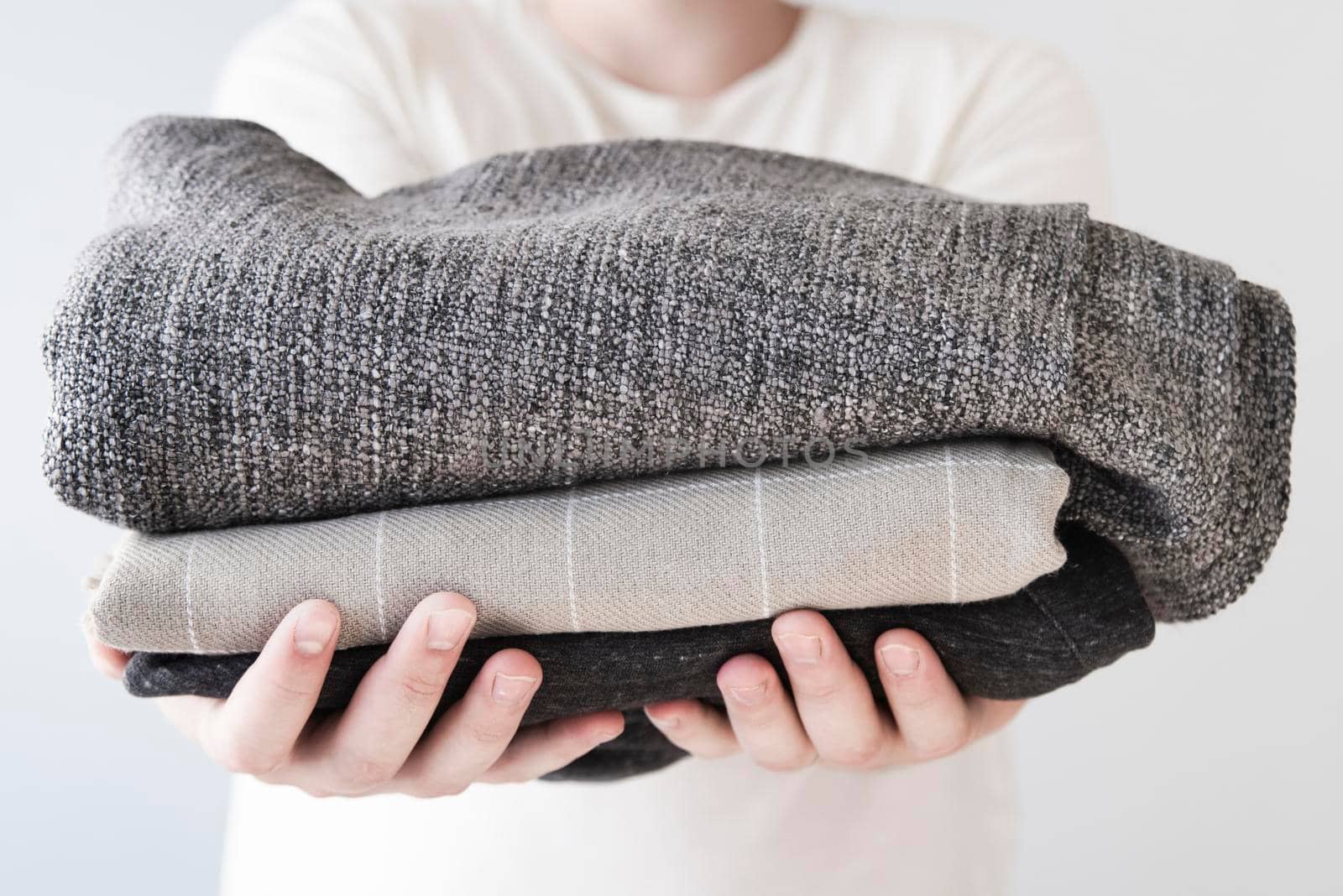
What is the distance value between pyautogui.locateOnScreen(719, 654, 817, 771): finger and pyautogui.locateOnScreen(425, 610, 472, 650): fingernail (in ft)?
0.32

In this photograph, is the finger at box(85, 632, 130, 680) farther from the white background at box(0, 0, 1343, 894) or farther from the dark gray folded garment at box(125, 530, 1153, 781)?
the white background at box(0, 0, 1343, 894)

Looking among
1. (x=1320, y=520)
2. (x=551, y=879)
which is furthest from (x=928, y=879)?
(x=1320, y=520)

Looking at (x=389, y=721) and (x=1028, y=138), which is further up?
(x=1028, y=138)

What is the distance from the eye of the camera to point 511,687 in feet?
1.19

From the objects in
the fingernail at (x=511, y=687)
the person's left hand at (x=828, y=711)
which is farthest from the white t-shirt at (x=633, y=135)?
the fingernail at (x=511, y=687)

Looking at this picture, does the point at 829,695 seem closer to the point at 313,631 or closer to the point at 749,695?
the point at 749,695

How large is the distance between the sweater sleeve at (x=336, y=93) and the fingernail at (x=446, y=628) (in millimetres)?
293

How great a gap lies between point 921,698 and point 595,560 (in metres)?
0.14

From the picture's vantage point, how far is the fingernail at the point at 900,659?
38 cm

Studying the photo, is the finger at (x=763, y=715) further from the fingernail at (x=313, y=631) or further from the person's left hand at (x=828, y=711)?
the fingernail at (x=313, y=631)

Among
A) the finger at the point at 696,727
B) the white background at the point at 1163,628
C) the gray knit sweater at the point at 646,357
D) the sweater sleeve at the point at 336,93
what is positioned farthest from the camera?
the white background at the point at 1163,628

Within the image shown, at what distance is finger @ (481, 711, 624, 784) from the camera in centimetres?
41

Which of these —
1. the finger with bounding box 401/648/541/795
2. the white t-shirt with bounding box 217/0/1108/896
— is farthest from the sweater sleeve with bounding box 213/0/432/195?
the finger with bounding box 401/648/541/795

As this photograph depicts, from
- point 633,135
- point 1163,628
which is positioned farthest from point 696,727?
point 1163,628
